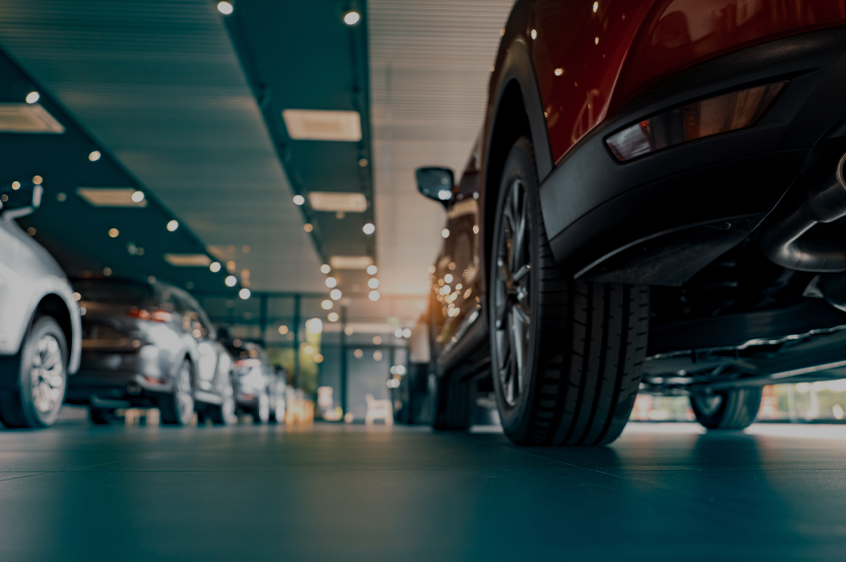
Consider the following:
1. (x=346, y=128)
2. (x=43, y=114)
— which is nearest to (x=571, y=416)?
(x=346, y=128)

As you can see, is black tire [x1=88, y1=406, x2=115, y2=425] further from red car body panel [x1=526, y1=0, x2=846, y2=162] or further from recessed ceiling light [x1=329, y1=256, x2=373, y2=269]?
recessed ceiling light [x1=329, y1=256, x2=373, y2=269]

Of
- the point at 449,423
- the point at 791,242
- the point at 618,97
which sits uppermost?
the point at 618,97

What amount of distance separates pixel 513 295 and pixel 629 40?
3.89 ft

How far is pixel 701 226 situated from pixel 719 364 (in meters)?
1.44

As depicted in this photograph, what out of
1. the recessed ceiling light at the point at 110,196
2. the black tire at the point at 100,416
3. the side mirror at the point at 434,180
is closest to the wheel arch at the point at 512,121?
the side mirror at the point at 434,180

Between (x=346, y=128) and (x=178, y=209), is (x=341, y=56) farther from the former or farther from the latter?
(x=178, y=209)

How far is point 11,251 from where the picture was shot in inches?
169

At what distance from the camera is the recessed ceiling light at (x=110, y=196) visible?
13643 mm

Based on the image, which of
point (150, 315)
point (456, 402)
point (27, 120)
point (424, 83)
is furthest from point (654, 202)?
point (27, 120)

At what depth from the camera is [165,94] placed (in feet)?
32.3

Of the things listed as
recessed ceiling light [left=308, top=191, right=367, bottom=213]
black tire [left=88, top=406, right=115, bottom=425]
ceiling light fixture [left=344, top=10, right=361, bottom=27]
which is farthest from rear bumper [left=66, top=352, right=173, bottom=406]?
recessed ceiling light [left=308, top=191, right=367, bottom=213]

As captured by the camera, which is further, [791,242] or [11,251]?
[11,251]

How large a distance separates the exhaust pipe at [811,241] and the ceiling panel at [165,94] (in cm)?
741

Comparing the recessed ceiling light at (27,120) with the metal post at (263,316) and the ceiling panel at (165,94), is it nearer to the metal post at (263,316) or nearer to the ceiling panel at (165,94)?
the ceiling panel at (165,94)
